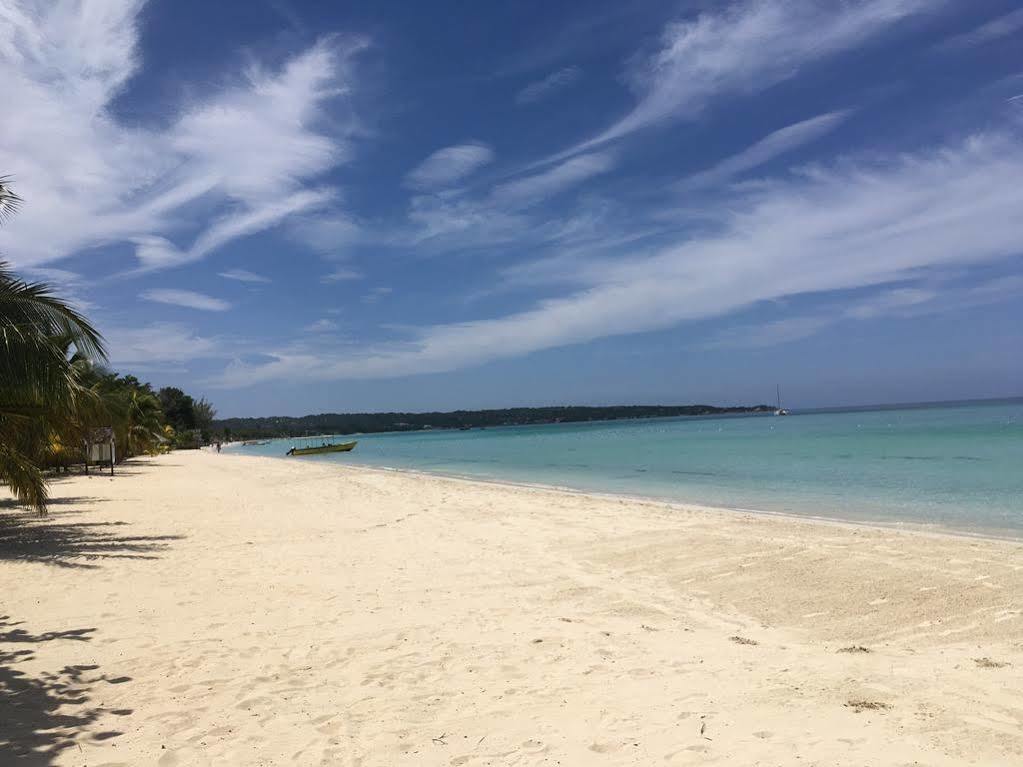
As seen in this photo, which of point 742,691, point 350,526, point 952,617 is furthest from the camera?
point 350,526

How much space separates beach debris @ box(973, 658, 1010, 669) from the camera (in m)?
4.82

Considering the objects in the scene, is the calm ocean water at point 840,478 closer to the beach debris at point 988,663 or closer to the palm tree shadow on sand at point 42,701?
the beach debris at point 988,663

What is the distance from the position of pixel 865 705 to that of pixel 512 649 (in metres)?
2.54

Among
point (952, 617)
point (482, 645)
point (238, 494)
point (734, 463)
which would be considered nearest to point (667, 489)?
point (734, 463)

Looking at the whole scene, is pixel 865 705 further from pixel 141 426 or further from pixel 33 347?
pixel 141 426

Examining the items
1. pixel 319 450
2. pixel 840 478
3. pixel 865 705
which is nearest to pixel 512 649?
pixel 865 705

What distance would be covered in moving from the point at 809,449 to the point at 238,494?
29627 mm

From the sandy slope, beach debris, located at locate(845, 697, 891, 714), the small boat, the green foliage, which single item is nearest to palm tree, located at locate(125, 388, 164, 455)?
the small boat

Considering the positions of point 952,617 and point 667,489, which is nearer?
point 952,617

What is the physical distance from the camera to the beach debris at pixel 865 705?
3.99m

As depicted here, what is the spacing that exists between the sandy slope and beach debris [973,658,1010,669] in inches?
1.2

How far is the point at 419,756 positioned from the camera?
366cm

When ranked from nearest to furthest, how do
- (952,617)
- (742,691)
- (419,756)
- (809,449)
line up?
(419,756) → (742,691) → (952,617) → (809,449)

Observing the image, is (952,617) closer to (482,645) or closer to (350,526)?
(482,645)
